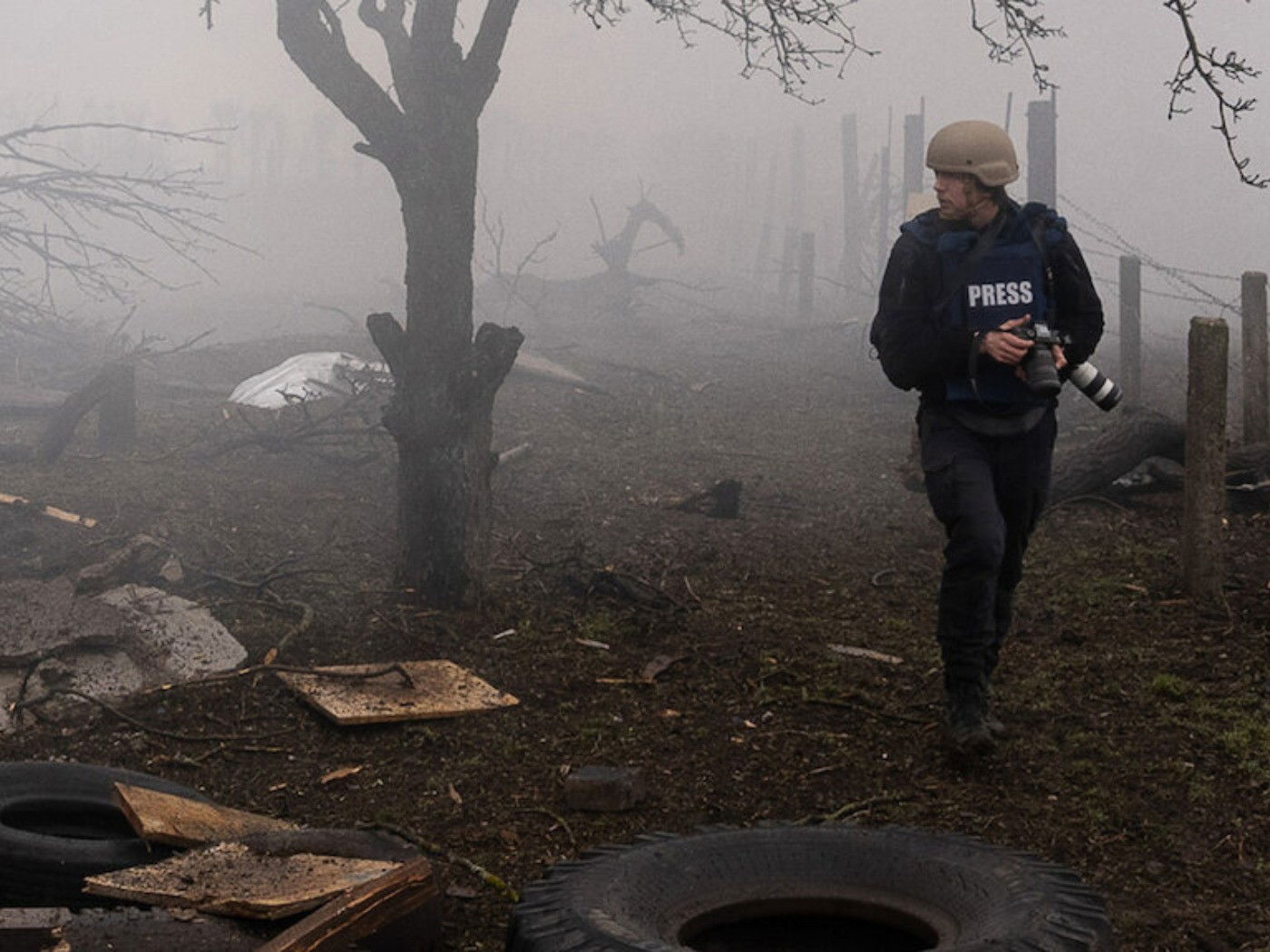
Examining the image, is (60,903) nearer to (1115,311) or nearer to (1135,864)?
(1135,864)

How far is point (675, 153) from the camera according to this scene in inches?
2424

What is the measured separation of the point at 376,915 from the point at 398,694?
8.37 feet

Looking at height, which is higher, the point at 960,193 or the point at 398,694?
the point at 960,193

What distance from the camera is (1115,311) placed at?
31.3 m

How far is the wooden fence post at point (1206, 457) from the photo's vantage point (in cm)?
659

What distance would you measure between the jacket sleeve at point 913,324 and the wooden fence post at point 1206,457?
2174mm

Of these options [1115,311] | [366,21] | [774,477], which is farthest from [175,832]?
[1115,311]

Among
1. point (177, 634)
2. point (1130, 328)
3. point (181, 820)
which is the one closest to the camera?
point (181, 820)

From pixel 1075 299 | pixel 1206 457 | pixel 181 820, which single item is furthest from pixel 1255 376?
pixel 181 820

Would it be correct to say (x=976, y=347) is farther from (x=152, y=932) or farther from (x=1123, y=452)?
(x=1123, y=452)

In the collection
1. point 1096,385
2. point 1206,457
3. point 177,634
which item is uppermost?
point 1096,385

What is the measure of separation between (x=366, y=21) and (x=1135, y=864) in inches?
227

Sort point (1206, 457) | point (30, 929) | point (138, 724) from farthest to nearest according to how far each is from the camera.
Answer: point (1206, 457)
point (138, 724)
point (30, 929)

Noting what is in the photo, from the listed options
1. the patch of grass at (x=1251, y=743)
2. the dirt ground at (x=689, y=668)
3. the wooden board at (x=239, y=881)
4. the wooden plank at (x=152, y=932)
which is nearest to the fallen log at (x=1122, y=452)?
the dirt ground at (x=689, y=668)
